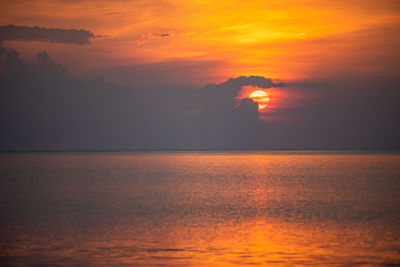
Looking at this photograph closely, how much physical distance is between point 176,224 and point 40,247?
970 centimetres

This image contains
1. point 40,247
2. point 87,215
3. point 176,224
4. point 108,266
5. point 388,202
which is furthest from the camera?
point 388,202

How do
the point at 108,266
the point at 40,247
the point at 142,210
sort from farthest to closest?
the point at 142,210, the point at 40,247, the point at 108,266

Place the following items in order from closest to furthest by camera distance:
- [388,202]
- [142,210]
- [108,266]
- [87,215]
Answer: [108,266], [87,215], [142,210], [388,202]

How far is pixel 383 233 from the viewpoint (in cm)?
2508

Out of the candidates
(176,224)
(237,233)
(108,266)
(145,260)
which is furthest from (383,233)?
(108,266)

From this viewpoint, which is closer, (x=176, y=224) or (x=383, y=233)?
(x=383, y=233)

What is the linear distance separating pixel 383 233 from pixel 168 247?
491 inches

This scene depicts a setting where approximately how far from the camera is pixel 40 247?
69.3 feet

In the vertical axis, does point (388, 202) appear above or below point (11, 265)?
above

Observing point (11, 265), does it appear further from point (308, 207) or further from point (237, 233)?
point (308, 207)

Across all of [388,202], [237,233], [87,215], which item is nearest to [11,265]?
[237,233]

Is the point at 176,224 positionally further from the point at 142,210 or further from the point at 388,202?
the point at 388,202

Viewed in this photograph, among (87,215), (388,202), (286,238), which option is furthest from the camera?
(388,202)

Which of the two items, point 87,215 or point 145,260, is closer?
point 145,260
